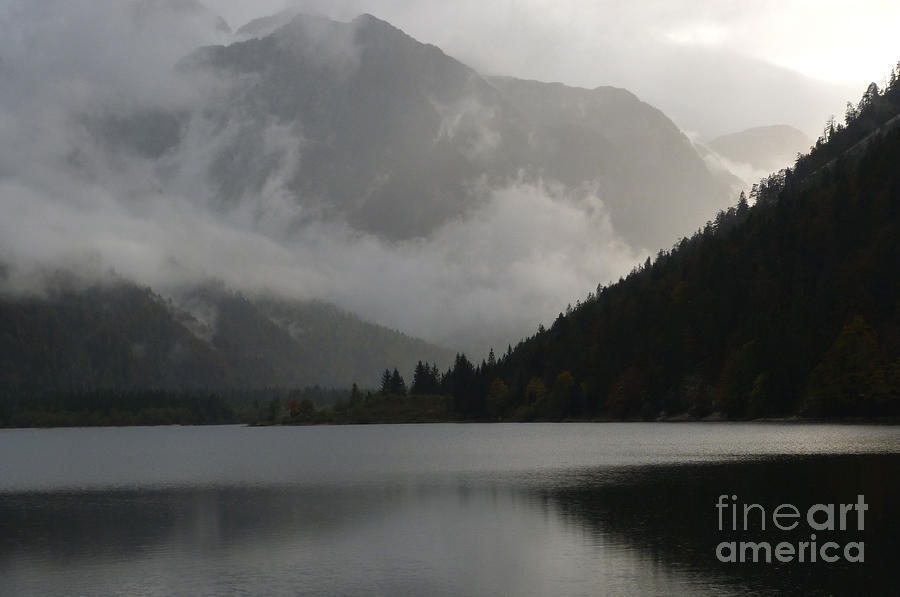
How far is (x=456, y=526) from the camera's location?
77188 mm

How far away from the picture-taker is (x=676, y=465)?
11650 centimetres

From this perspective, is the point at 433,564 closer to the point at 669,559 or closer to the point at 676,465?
the point at 669,559

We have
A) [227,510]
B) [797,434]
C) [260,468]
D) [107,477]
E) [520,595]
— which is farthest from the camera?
[797,434]

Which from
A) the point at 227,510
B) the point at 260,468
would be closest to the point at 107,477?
the point at 260,468

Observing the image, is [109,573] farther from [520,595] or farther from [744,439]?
[744,439]

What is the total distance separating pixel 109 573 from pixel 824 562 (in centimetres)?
4444

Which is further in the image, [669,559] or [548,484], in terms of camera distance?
[548,484]

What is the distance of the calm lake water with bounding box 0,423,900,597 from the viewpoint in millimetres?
56000

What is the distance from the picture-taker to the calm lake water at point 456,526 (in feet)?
184

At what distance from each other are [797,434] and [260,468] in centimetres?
8766

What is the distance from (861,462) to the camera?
9969 centimetres

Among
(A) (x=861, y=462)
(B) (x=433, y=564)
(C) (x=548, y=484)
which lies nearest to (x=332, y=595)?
(B) (x=433, y=564)

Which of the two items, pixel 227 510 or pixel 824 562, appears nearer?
pixel 824 562

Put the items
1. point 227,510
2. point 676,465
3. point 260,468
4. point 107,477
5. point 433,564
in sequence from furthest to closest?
point 260,468 → point 107,477 → point 676,465 → point 227,510 → point 433,564
